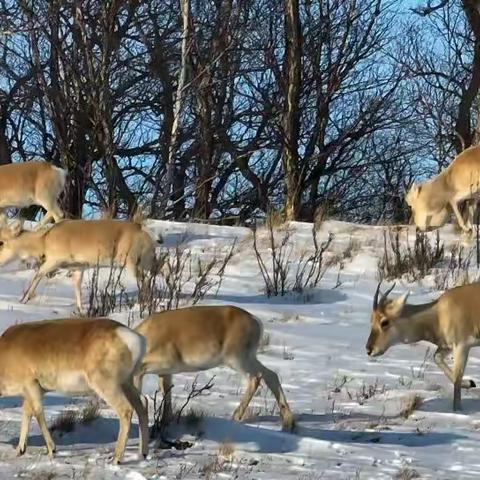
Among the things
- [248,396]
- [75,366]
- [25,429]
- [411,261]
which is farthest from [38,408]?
[411,261]

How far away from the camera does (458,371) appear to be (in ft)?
30.9

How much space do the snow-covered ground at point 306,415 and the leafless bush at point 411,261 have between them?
23 centimetres

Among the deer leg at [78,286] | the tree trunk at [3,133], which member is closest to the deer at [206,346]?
the deer leg at [78,286]

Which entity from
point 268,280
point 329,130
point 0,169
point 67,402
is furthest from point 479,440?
point 329,130

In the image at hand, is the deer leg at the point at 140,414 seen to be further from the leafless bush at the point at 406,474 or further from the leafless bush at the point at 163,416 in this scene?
the leafless bush at the point at 406,474

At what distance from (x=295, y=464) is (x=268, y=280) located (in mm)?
6767

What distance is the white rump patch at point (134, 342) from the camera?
7062 millimetres

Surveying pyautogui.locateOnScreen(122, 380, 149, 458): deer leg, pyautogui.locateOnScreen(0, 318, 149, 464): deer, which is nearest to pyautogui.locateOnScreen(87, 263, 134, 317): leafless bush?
pyautogui.locateOnScreen(0, 318, 149, 464): deer

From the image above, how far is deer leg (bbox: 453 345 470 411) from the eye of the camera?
9.21 m

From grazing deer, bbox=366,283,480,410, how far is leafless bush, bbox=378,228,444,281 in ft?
13.4

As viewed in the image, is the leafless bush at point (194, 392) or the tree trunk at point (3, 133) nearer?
the leafless bush at point (194, 392)

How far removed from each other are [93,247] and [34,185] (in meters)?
4.16

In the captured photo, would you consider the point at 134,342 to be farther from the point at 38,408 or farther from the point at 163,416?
the point at 163,416

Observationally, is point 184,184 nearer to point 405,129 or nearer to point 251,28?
point 251,28
